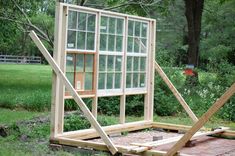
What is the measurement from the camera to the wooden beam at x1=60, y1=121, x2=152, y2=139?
32.7 ft

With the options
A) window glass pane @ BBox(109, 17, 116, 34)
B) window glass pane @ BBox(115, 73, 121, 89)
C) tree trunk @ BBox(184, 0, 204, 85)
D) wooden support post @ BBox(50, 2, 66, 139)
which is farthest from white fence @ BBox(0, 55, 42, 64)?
wooden support post @ BBox(50, 2, 66, 139)

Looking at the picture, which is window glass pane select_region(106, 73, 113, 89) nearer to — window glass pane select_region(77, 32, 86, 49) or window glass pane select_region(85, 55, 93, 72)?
window glass pane select_region(85, 55, 93, 72)

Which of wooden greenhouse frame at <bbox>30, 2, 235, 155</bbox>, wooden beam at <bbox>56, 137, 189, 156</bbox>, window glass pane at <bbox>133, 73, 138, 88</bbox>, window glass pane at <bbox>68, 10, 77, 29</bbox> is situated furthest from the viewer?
window glass pane at <bbox>133, 73, 138, 88</bbox>

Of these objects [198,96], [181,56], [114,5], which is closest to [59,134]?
[198,96]

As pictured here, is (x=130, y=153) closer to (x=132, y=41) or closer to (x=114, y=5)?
(x=132, y=41)

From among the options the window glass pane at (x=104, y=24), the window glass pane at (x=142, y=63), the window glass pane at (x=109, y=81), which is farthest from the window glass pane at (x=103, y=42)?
the window glass pane at (x=142, y=63)

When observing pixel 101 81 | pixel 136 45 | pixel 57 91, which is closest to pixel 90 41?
pixel 101 81

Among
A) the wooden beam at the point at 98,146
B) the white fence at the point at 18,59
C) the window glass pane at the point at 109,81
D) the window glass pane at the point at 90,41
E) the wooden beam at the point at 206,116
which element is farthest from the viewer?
the white fence at the point at 18,59

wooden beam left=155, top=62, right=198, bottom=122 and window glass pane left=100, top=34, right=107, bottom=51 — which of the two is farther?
wooden beam left=155, top=62, right=198, bottom=122

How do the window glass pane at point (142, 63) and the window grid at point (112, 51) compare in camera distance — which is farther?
the window glass pane at point (142, 63)

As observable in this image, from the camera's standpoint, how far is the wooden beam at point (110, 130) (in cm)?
995

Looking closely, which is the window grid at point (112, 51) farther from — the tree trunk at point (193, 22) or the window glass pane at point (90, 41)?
the tree trunk at point (193, 22)

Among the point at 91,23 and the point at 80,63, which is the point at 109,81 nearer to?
the point at 80,63

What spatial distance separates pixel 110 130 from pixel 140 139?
0.68 metres
